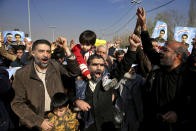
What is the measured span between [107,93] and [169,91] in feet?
3.05

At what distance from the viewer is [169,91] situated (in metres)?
2.07

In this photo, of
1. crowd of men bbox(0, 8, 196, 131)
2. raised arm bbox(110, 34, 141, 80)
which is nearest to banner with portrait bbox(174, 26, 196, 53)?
crowd of men bbox(0, 8, 196, 131)

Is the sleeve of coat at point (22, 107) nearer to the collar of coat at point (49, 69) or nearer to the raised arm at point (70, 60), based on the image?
the collar of coat at point (49, 69)

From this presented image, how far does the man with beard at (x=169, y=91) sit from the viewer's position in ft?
6.08

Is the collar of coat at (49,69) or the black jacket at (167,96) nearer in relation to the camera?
the black jacket at (167,96)

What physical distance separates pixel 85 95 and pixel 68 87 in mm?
818

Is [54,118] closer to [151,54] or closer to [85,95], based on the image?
[85,95]

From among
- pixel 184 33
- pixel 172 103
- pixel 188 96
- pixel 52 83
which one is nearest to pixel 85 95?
pixel 52 83

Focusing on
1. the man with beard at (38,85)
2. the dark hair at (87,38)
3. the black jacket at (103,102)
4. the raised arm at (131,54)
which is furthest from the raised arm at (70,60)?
the dark hair at (87,38)

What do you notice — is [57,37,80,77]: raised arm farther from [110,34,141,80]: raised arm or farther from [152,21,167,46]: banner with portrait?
[152,21,167,46]: banner with portrait

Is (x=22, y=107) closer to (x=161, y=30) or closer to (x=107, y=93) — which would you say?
(x=107, y=93)

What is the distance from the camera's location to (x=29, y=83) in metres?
2.25

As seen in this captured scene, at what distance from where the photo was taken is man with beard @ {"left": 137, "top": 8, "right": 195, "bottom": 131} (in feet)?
6.08

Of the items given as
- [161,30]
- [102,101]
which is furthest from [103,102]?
[161,30]
